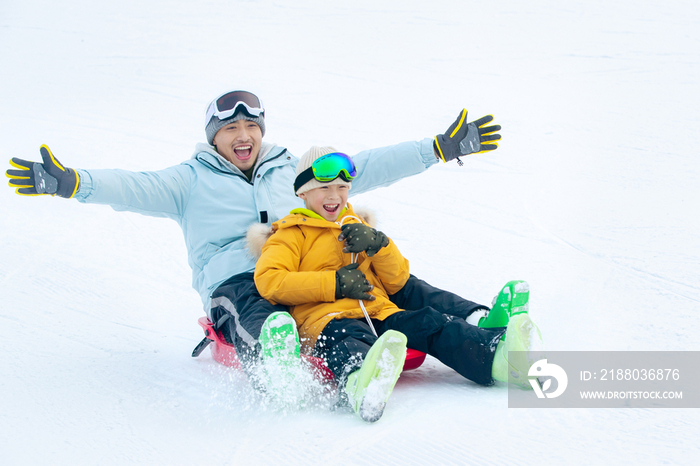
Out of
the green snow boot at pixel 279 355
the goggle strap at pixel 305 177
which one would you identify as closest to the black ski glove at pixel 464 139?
the goggle strap at pixel 305 177

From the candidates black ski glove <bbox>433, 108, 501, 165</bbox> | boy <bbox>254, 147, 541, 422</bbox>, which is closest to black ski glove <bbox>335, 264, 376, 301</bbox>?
boy <bbox>254, 147, 541, 422</bbox>

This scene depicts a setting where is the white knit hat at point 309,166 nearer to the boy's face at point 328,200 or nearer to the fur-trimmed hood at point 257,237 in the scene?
the boy's face at point 328,200

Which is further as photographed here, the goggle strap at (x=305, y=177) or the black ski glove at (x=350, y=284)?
the goggle strap at (x=305, y=177)

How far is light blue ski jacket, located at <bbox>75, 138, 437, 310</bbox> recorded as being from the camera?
2715mm

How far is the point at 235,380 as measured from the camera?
95.7 inches

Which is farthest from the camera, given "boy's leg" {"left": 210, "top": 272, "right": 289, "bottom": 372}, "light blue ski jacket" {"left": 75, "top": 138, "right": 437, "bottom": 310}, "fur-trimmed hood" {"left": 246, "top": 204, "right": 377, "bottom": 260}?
"light blue ski jacket" {"left": 75, "top": 138, "right": 437, "bottom": 310}

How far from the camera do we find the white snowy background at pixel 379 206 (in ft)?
5.98

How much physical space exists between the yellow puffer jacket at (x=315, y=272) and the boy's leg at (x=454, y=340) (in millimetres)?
178

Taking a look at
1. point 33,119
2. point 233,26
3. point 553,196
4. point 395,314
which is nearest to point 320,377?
point 395,314

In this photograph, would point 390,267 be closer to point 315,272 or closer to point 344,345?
point 315,272

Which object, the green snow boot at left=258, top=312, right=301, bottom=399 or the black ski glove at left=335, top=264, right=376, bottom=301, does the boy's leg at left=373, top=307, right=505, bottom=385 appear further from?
the green snow boot at left=258, top=312, right=301, bottom=399

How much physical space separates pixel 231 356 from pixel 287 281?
0.54 meters

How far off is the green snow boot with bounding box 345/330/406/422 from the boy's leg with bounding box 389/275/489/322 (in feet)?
2.26

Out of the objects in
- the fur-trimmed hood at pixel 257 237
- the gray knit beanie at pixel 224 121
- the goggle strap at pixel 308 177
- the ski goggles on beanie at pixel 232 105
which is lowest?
the fur-trimmed hood at pixel 257 237
